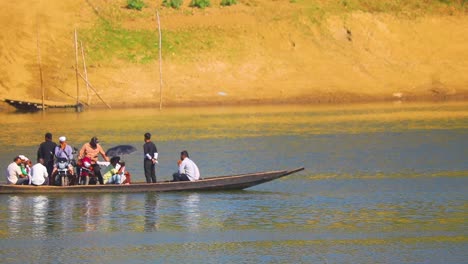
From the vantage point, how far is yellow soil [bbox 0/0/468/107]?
63594 mm

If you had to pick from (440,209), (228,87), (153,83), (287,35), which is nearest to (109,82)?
(153,83)

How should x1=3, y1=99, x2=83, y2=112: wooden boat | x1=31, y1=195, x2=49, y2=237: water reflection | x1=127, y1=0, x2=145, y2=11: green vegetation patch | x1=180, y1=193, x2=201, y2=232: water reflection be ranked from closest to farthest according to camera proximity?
x1=31, y1=195, x2=49, y2=237: water reflection → x1=180, y1=193, x2=201, y2=232: water reflection → x1=3, y1=99, x2=83, y2=112: wooden boat → x1=127, y1=0, x2=145, y2=11: green vegetation patch

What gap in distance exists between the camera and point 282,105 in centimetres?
6134

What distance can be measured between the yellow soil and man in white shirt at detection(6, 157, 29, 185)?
1316 inches

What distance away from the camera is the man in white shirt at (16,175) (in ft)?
94.3

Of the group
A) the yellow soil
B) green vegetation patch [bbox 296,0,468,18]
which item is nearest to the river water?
the yellow soil

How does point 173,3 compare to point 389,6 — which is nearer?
point 173,3

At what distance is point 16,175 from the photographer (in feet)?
94.5

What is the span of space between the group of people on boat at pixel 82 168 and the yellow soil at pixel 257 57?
33535 millimetres

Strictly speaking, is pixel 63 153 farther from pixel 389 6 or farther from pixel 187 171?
pixel 389 6

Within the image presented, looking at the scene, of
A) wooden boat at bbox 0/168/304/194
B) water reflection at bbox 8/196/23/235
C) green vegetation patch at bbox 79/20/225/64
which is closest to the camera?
water reflection at bbox 8/196/23/235

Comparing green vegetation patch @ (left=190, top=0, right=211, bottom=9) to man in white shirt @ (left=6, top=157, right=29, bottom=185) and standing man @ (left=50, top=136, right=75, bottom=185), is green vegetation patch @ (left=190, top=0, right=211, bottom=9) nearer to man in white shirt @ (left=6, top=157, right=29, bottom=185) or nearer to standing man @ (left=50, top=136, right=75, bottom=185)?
man in white shirt @ (left=6, top=157, right=29, bottom=185)

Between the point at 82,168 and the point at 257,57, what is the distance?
3949cm

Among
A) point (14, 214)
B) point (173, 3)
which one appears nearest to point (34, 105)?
point (173, 3)
